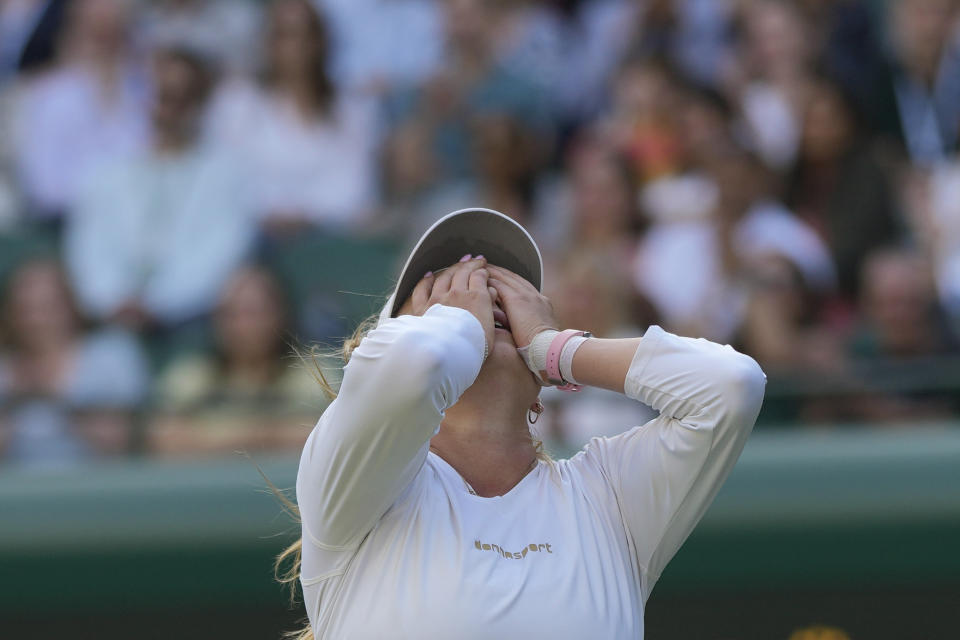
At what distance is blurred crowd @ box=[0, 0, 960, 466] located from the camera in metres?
4.52

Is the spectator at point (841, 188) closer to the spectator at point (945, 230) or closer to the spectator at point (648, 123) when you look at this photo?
the spectator at point (945, 230)

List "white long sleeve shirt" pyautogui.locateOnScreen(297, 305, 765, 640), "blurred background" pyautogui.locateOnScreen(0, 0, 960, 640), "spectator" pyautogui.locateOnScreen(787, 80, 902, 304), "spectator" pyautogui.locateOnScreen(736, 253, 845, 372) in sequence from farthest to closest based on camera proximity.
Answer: "spectator" pyautogui.locateOnScreen(787, 80, 902, 304) < "spectator" pyautogui.locateOnScreen(736, 253, 845, 372) < "blurred background" pyautogui.locateOnScreen(0, 0, 960, 640) < "white long sleeve shirt" pyautogui.locateOnScreen(297, 305, 765, 640)

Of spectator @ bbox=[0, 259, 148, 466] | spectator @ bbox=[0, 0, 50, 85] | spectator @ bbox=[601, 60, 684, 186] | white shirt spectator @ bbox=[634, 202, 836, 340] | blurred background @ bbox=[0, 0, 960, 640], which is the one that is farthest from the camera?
spectator @ bbox=[0, 0, 50, 85]

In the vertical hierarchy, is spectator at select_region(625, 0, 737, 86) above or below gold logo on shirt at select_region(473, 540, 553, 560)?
above

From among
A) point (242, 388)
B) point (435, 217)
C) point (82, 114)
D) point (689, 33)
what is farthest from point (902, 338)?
point (82, 114)

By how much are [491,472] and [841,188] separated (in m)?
3.60

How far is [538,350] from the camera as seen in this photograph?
2.25 meters

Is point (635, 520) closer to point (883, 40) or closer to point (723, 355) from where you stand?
point (723, 355)

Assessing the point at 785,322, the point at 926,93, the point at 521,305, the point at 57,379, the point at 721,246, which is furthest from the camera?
the point at 926,93

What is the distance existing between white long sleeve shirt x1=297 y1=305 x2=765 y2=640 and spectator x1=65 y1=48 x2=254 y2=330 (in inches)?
134

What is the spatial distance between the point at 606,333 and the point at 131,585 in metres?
1.91

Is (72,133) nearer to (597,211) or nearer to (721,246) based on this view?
(597,211)

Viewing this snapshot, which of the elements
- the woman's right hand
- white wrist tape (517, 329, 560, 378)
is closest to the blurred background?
the woman's right hand

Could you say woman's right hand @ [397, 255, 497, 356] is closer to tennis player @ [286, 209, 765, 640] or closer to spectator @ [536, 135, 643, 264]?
tennis player @ [286, 209, 765, 640]
